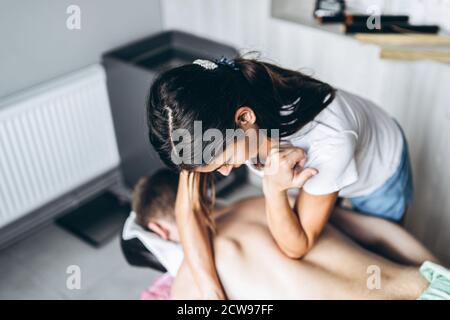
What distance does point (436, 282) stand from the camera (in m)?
1.24

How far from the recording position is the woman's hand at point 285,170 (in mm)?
1189

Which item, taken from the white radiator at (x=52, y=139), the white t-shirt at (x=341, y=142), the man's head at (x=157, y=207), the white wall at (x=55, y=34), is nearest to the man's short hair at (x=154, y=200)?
the man's head at (x=157, y=207)

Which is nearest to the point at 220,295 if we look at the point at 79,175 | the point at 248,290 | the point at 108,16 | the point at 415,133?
the point at 248,290

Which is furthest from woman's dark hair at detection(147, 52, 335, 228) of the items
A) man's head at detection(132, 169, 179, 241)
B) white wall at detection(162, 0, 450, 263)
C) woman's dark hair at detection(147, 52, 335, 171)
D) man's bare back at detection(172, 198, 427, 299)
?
white wall at detection(162, 0, 450, 263)

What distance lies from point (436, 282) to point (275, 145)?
0.53 m

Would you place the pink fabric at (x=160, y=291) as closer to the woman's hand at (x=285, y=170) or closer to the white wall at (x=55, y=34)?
the woman's hand at (x=285, y=170)

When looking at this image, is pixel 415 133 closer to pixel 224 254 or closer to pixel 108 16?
pixel 224 254

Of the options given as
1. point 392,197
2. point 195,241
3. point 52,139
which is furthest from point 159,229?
point 52,139

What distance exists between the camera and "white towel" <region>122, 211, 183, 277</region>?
1.55 metres

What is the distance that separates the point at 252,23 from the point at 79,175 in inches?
42.0

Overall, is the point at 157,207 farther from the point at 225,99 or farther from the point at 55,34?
the point at 55,34

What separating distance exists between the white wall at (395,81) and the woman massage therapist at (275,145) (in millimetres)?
433

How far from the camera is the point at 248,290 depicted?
52.0 inches

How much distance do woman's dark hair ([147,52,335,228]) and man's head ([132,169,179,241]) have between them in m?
0.45
